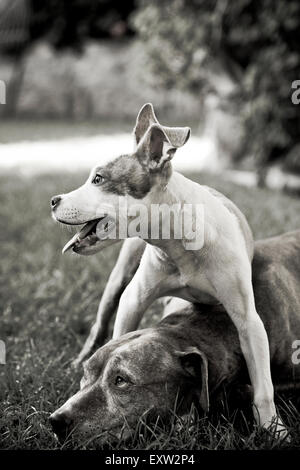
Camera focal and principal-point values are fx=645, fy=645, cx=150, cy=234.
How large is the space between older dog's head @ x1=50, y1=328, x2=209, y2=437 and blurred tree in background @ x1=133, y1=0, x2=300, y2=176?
20.1ft

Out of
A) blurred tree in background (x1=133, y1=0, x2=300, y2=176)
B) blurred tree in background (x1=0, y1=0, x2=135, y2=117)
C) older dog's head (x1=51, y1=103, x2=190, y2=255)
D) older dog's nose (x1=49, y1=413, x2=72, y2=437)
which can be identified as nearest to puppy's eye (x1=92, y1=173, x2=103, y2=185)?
older dog's head (x1=51, y1=103, x2=190, y2=255)

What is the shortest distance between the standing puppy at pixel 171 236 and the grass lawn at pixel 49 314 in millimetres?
345

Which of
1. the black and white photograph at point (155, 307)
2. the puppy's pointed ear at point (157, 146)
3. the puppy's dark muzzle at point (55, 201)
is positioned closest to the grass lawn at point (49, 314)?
the black and white photograph at point (155, 307)

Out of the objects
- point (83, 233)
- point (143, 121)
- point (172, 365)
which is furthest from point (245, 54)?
point (172, 365)

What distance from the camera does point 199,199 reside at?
2701mm

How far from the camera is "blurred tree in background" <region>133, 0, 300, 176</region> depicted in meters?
8.09

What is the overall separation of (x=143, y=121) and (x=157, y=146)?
280mm

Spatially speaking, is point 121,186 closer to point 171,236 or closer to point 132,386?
point 171,236

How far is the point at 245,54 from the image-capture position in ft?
30.8

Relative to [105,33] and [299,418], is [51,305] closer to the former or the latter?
[299,418]

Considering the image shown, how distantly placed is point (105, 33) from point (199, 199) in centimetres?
1426

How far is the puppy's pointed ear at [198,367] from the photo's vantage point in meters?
2.59
